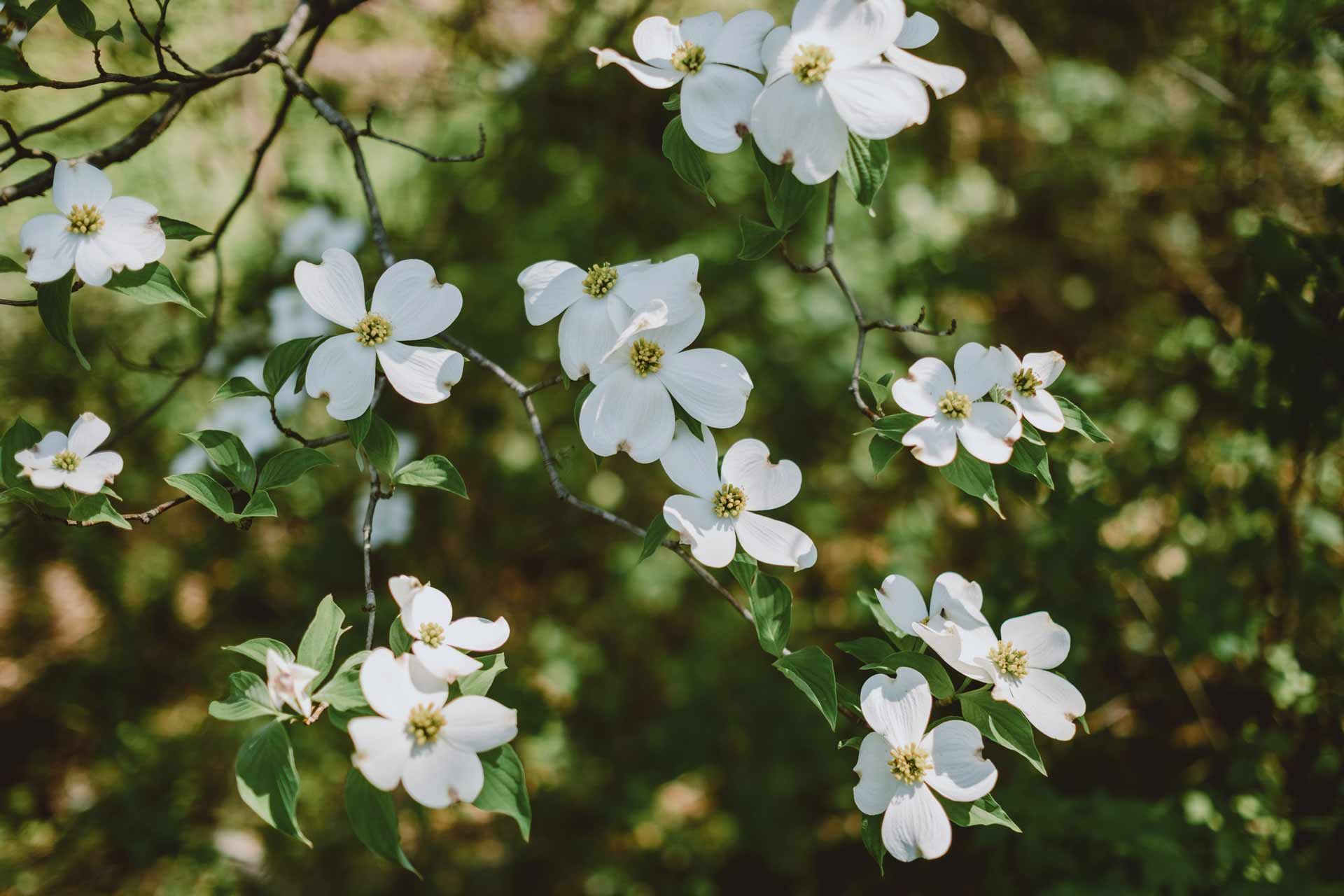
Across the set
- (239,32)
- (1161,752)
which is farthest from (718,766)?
(239,32)

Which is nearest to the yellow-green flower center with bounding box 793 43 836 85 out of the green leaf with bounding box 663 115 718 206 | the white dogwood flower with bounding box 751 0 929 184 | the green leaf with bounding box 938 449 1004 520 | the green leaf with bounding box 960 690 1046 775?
the white dogwood flower with bounding box 751 0 929 184

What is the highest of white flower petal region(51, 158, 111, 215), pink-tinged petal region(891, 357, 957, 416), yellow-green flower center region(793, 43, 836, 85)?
yellow-green flower center region(793, 43, 836, 85)

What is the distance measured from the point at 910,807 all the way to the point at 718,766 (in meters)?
1.17

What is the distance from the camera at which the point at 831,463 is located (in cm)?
198

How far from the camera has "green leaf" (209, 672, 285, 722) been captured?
1.89 feet

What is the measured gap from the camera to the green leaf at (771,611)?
65cm

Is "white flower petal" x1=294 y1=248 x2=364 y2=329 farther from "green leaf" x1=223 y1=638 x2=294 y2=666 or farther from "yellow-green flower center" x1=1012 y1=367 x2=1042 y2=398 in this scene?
"yellow-green flower center" x1=1012 y1=367 x2=1042 y2=398

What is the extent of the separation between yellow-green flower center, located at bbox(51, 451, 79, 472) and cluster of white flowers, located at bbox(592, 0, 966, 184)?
597 mm

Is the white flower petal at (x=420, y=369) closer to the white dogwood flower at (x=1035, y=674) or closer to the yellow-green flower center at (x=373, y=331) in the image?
the yellow-green flower center at (x=373, y=331)

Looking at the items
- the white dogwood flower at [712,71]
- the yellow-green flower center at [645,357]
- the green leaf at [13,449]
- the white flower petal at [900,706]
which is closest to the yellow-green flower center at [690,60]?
the white dogwood flower at [712,71]

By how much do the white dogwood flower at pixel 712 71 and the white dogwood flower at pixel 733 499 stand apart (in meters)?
0.27

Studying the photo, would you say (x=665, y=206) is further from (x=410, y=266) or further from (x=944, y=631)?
(x=944, y=631)

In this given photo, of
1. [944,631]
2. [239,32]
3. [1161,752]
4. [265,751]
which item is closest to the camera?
[265,751]

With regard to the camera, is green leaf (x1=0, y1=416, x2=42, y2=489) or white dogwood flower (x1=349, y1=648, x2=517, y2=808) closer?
white dogwood flower (x1=349, y1=648, x2=517, y2=808)
